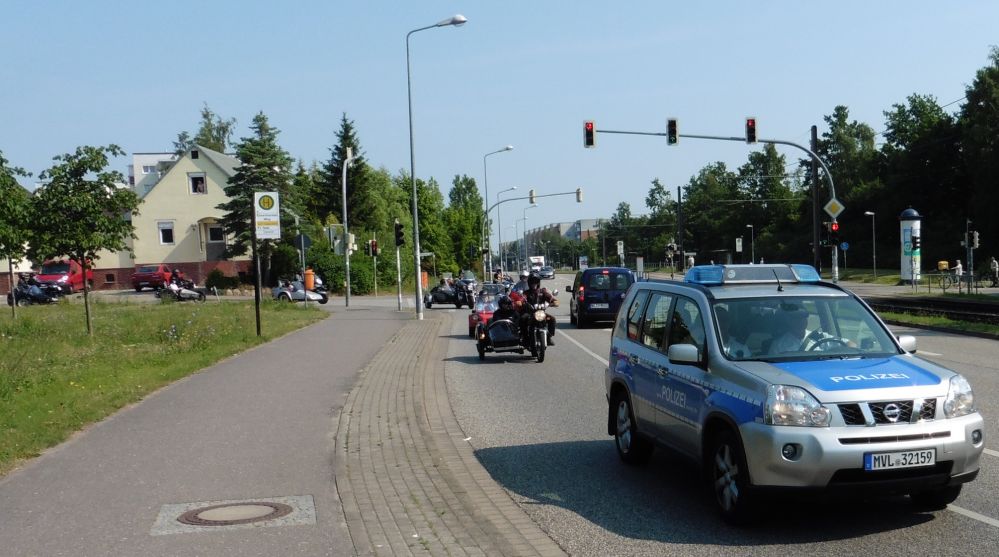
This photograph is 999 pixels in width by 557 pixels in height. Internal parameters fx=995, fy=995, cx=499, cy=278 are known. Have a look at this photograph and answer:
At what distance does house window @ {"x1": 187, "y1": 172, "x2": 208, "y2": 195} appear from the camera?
231 feet

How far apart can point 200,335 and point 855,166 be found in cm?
9570

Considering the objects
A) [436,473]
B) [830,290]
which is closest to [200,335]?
[436,473]

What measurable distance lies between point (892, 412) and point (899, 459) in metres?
0.27

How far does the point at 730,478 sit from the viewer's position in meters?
6.32

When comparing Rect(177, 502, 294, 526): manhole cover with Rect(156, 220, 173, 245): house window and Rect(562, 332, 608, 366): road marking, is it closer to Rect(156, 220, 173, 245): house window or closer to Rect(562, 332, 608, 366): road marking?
Rect(562, 332, 608, 366): road marking

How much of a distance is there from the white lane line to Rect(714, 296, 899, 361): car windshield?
1.08 meters

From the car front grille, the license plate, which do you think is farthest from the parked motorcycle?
the license plate

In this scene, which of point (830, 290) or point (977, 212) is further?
point (977, 212)

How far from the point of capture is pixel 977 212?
7175 centimetres

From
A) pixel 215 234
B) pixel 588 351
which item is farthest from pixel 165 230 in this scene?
pixel 588 351

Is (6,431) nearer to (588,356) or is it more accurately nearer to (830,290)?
(830,290)

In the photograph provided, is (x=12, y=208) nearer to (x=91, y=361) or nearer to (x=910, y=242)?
(x=91, y=361)

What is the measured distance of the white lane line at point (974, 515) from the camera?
6.16 meters

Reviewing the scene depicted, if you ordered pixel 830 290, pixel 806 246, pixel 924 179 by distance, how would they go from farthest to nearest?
1. pixel 806 246
2. pixel 924 179
3. pixel 830 290
